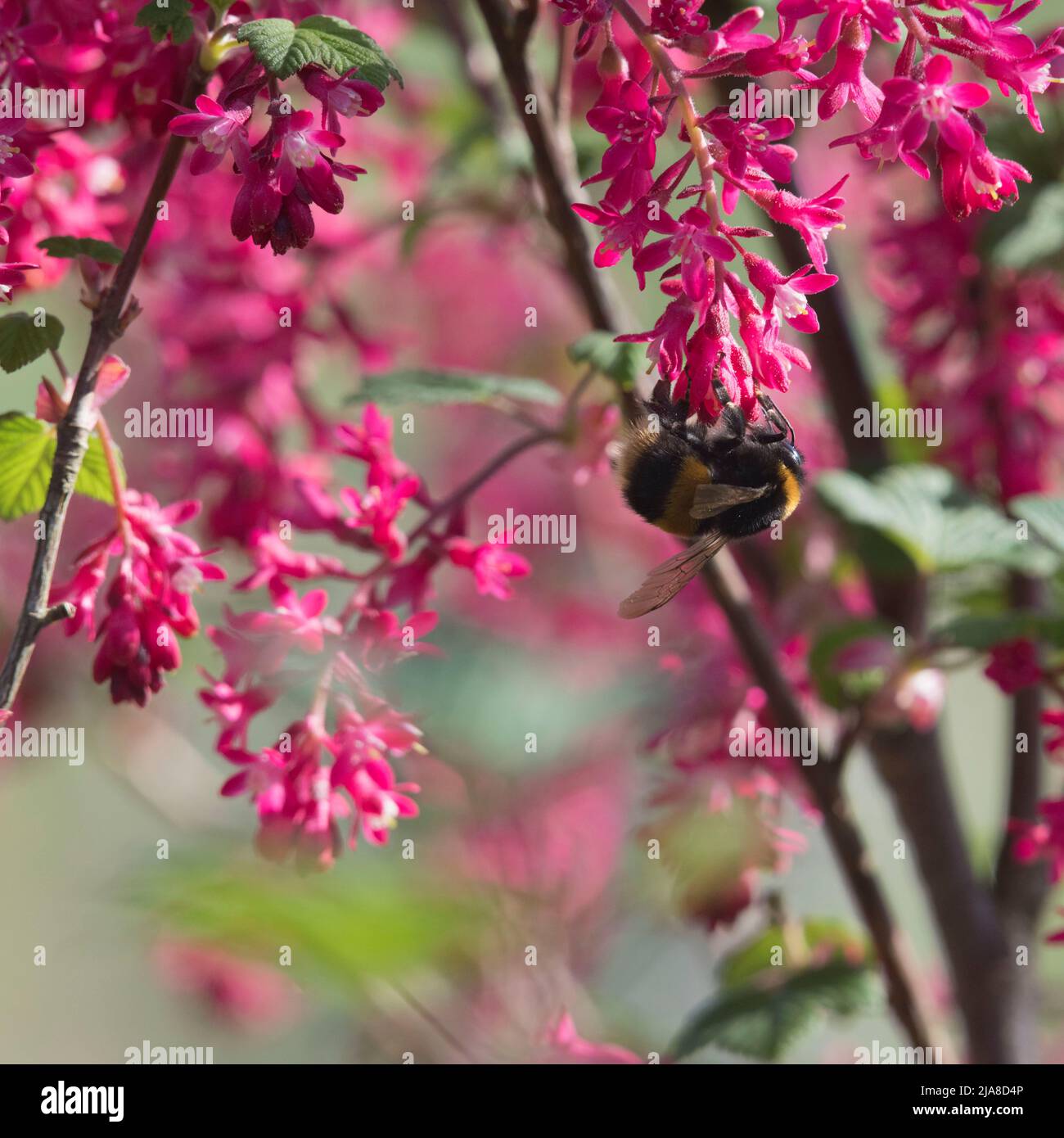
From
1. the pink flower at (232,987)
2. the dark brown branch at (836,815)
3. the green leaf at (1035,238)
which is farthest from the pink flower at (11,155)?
the pink flower at (232,987)

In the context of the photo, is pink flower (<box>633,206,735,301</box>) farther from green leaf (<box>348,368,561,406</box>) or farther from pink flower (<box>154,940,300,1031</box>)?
pink flower (<box>154,940,300,1031</box>)

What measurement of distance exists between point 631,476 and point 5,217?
0.41m

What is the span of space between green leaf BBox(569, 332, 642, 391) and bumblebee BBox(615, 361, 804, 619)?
48 millimetres

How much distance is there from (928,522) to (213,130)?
0.67 meters

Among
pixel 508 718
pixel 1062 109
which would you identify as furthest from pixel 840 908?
pixel 1062 109

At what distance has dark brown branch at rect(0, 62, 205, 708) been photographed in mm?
621

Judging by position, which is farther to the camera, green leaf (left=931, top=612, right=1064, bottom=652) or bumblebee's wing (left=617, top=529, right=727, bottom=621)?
green leaf (left=931, top=612, right=1064, bottom=652)

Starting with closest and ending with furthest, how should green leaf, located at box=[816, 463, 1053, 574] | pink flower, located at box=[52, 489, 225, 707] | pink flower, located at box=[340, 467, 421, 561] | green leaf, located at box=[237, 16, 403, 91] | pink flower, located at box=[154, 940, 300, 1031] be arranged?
1. green leaf, located at box=[237, 16, 403, 91]
2. pink flower, located at box=[52, 489, 225, 707]
3. pink flower, located at box=[340, 467, 421, 561]
4. green leaf, located at box=[816, 463, 1053, 574]
5. pink flower, located at box=[154, 940, 300, 1031]

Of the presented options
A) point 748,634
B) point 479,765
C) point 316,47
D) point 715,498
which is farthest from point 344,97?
point 479,765

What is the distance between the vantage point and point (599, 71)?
2.27ft

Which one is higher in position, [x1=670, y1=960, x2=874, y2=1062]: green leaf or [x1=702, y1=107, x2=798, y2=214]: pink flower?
[x1=702, y1=107, x2=798, y2=214]: pink flower

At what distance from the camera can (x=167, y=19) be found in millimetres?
615

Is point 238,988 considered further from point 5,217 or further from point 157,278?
point 5,217

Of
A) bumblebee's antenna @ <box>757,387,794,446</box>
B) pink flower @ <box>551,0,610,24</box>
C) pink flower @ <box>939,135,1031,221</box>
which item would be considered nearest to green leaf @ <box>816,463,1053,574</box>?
bumblebee's antenna @ <box>757,387,794,446</box>
